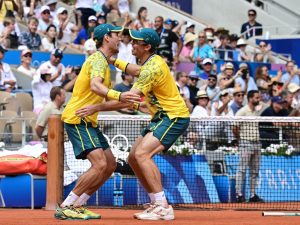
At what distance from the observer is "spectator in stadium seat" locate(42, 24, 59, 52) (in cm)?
2248

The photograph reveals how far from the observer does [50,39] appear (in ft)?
74.4

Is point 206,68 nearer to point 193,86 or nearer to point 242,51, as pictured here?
point 193,86

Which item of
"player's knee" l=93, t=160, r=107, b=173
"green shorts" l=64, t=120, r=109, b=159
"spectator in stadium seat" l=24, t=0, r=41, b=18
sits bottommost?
"player's knee" l=93, t=160, r=107, b=173

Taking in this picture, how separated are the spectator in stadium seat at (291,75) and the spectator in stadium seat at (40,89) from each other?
22.8ft

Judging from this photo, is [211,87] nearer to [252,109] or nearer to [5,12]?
[252,109]

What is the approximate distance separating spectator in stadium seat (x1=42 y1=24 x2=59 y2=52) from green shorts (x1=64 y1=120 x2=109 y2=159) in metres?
9.89

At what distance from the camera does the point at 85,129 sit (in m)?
12.7

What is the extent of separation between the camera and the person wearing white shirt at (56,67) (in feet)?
66.9

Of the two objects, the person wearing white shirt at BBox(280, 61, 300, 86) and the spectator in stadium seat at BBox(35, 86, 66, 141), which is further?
the person wearing white shirt at BBox(280, 61, 300, 86)

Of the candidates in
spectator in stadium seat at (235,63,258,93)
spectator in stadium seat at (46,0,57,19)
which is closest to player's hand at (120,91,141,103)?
spectator in stadium seat at (235,63,258,93)

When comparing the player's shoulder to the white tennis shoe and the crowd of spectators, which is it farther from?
the crowd of spectators

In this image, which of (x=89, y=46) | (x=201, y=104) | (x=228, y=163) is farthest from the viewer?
(x=89, y=46)

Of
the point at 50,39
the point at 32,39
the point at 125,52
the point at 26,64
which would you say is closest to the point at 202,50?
the point at 125,52

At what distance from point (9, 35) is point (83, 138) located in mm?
9849
